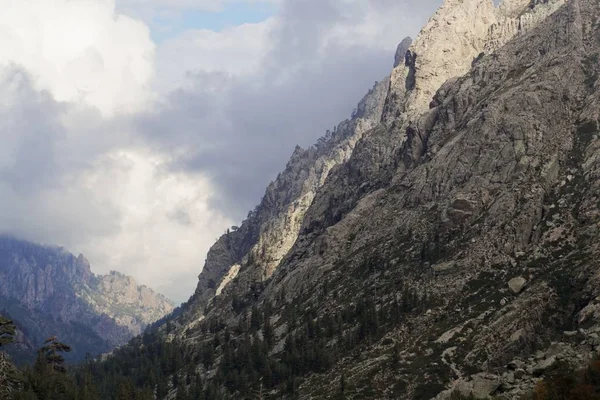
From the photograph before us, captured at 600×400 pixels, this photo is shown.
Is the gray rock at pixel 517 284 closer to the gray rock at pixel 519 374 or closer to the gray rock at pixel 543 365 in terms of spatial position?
the gray rock at pixel 543 365

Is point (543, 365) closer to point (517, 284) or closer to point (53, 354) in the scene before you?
point (517, 284)

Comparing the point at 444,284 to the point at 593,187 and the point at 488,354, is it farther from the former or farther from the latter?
the point at 593,187

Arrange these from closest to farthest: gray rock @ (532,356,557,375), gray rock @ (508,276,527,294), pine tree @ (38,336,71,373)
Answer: gray rock @ (532,356,557,375)
pine tree @ (38,336,71,373)
gray rock @ (508,276,527,294)

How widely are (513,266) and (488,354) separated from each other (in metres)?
37.1

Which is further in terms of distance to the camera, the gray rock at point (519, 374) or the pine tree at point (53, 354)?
the pine tree at point (53, 354)

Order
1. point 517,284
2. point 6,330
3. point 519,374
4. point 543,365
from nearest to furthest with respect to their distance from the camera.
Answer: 1. point 543,365
2. point 519,374
3. point 6,330
4. point 517,284

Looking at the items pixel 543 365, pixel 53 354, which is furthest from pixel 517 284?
pixel 53 354

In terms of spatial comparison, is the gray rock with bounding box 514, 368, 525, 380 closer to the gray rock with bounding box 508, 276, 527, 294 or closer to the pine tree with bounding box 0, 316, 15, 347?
the gray rock with bounding box 508, 276, 527, 294

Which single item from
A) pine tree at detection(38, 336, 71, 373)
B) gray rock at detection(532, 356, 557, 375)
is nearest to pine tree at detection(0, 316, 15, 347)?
pine tree at detection(38, 336, 71, 373)

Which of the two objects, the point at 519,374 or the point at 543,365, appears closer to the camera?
the point at 543,365

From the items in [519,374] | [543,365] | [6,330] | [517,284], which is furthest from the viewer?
Answer: [517,284]

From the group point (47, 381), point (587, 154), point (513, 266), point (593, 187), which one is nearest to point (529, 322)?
point (513, 266)

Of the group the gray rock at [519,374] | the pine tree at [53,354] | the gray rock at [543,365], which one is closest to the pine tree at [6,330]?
the pine tree at [53,354]

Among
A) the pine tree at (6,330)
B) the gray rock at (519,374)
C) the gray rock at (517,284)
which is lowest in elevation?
the gray rock at (519,374)
